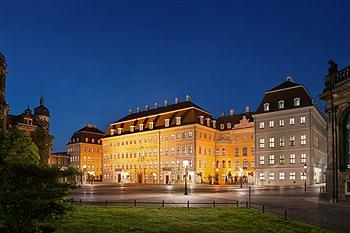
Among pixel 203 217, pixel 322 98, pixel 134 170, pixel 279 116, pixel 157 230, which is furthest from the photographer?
pixel 134 170

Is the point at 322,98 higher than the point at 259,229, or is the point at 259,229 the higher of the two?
the point at 322,98

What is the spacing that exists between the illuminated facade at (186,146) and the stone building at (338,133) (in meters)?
A: 61.4

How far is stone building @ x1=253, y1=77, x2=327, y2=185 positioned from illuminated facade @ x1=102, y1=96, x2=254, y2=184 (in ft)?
58.3

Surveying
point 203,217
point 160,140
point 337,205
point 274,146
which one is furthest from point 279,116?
point 203,217

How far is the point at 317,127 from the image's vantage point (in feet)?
249

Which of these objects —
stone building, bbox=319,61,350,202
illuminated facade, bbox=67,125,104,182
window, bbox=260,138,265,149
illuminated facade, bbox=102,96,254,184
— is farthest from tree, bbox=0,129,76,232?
illuminated facade, bbox=67,125,104,182

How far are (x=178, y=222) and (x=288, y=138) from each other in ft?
194

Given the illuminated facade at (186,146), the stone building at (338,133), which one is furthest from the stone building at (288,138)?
the stone building at (338,133)

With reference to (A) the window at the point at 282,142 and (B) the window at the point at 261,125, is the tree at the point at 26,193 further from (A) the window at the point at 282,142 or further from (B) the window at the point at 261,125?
(B) the window at the point at 261,125

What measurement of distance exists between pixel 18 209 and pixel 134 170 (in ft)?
312

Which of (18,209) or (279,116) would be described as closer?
(18,209)

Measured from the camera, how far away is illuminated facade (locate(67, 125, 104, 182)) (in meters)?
127

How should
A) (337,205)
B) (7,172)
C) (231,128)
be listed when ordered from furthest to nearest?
(231,128) < (337,205) < (7,172)

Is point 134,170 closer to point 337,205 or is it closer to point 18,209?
point 337,205
